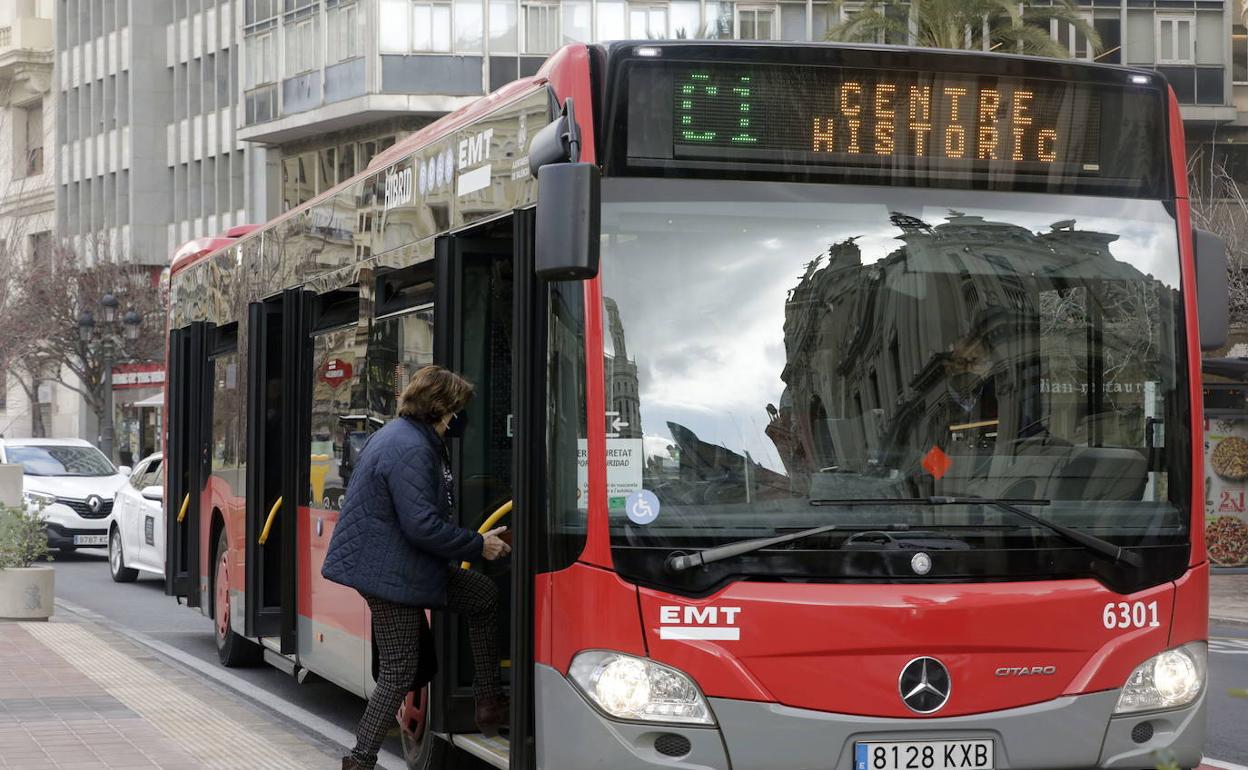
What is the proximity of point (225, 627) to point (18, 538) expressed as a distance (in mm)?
4063

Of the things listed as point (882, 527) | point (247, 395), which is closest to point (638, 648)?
point (882, 527)

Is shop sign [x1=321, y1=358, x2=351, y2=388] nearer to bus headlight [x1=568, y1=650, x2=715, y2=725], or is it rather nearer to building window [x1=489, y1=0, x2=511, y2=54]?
bus headlight [x1=568, y1=650, x2=715, y2=725]

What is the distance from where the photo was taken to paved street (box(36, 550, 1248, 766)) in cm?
1074

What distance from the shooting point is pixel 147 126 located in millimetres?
68500

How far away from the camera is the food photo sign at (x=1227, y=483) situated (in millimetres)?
22656

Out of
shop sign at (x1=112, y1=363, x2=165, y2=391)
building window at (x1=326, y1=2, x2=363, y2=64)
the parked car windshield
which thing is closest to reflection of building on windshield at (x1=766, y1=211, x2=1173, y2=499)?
the parked car windshield

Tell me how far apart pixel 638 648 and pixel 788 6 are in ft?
142

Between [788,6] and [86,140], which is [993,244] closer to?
[788,6]

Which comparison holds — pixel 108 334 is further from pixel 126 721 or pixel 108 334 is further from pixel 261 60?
pixel 126 721

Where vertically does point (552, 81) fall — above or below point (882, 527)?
above

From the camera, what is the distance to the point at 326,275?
10.3 metres

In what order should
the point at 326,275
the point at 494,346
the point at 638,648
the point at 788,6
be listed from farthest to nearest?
1. the point at 788,6
2. the point at 326,275
3. the point at 494,346
4. the point at 638,648

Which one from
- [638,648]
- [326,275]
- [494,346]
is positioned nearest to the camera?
[638,648]

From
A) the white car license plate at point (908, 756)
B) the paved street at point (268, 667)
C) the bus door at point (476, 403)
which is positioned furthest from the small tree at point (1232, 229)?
the white car license plate at point (908, 756)
